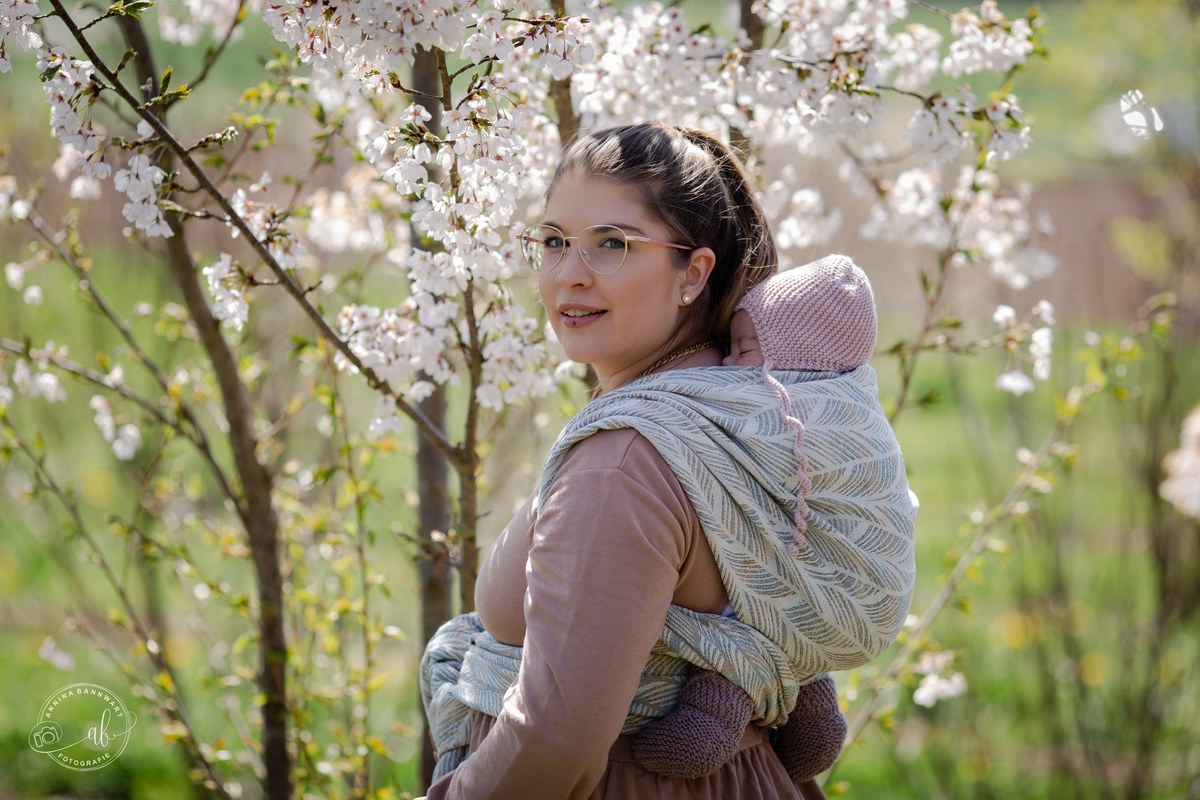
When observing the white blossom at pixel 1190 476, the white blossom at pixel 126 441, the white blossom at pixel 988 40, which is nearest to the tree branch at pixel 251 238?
the white blossom at pixel 126 441

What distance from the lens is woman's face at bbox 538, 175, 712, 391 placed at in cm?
151

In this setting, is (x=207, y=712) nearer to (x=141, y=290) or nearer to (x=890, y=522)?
(x=141, y=290)

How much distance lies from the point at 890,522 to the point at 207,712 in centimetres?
363

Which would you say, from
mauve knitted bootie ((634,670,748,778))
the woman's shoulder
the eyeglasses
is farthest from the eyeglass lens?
mauve knitted bootie ((634,670,748,778))

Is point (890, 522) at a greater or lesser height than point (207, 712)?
greater

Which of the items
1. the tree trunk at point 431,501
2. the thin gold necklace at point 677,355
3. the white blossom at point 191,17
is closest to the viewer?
the thin gold necklace at point 677,355

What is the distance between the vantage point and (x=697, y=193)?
155cm

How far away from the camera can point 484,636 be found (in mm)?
1532

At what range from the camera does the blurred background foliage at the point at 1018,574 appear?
133 inches

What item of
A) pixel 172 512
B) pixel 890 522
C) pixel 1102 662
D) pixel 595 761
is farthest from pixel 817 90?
pixel 1102 662

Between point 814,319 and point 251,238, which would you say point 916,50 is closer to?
point 814,319

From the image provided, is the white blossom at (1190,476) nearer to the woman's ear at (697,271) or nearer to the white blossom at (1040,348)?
the white blossom at (1040,348)

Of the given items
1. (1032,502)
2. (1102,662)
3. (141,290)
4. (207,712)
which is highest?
(141,290)

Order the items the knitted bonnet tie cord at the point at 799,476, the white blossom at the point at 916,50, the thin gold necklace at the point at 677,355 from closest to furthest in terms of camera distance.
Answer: the knitted bonnet tie cord at the point at 799,476
the thin gold necklace at the point at 677,355
the white blossom at the point at 916,50
